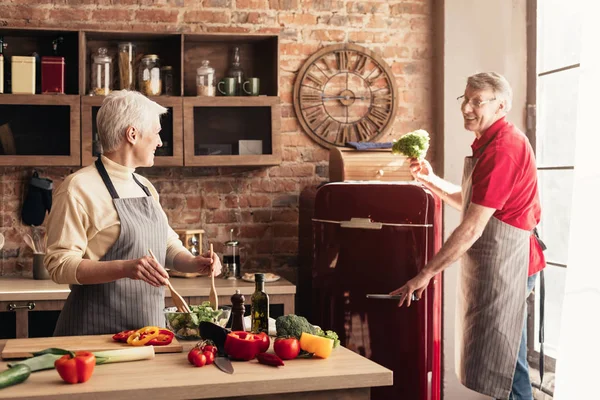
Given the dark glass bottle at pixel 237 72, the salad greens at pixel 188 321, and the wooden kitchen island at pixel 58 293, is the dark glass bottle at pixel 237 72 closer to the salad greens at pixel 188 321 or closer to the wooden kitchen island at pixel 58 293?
the wooden kitchen island at pixel 58 293

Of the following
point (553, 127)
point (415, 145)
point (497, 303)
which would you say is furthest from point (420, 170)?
point (553, 127)

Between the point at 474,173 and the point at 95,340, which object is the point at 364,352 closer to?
the point at 474,173

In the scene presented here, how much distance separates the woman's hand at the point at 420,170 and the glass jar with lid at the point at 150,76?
1517 millimetres

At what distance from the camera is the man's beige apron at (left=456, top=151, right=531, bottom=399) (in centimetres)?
335

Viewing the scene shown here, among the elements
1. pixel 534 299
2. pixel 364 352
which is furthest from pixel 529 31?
pixel 364 352

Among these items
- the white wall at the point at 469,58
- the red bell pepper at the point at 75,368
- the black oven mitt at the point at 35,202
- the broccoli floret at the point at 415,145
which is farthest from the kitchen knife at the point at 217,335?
the white wall at the point at 469,58

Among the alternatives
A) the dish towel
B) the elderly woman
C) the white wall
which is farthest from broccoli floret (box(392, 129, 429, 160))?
the elderly woman

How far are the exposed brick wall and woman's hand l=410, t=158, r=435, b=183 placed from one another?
83cm

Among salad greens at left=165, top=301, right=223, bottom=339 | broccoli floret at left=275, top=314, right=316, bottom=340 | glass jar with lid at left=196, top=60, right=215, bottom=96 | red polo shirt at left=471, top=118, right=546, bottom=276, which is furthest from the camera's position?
glass jar with lid at left=196, top=60, right=215, bottom=96

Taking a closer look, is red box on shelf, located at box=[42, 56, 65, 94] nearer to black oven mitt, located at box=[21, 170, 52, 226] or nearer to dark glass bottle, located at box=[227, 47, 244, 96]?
black oven mitt, located at box=[21, 170, 52, 226]

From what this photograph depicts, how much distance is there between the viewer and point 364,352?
13.0 ft

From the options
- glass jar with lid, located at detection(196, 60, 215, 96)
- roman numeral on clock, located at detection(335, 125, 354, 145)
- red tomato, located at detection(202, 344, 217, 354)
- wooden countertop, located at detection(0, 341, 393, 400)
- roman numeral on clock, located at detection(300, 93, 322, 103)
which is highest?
glass jar with lid, located at detection(196, 60, 215, 96)

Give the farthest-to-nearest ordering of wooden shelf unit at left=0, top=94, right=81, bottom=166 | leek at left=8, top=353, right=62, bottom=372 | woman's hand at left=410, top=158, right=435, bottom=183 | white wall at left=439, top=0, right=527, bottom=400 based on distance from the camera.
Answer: white wall at left=439, top=0, right=527, bottom=400 < wooden shelf unit at left=0, top=94, right=81, bottom=166 < woman's hand at left=410, top=158, right=435, bottom=183 < leek at left=8, top=353, right=62, bottom=372

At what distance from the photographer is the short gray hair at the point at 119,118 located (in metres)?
2.74
